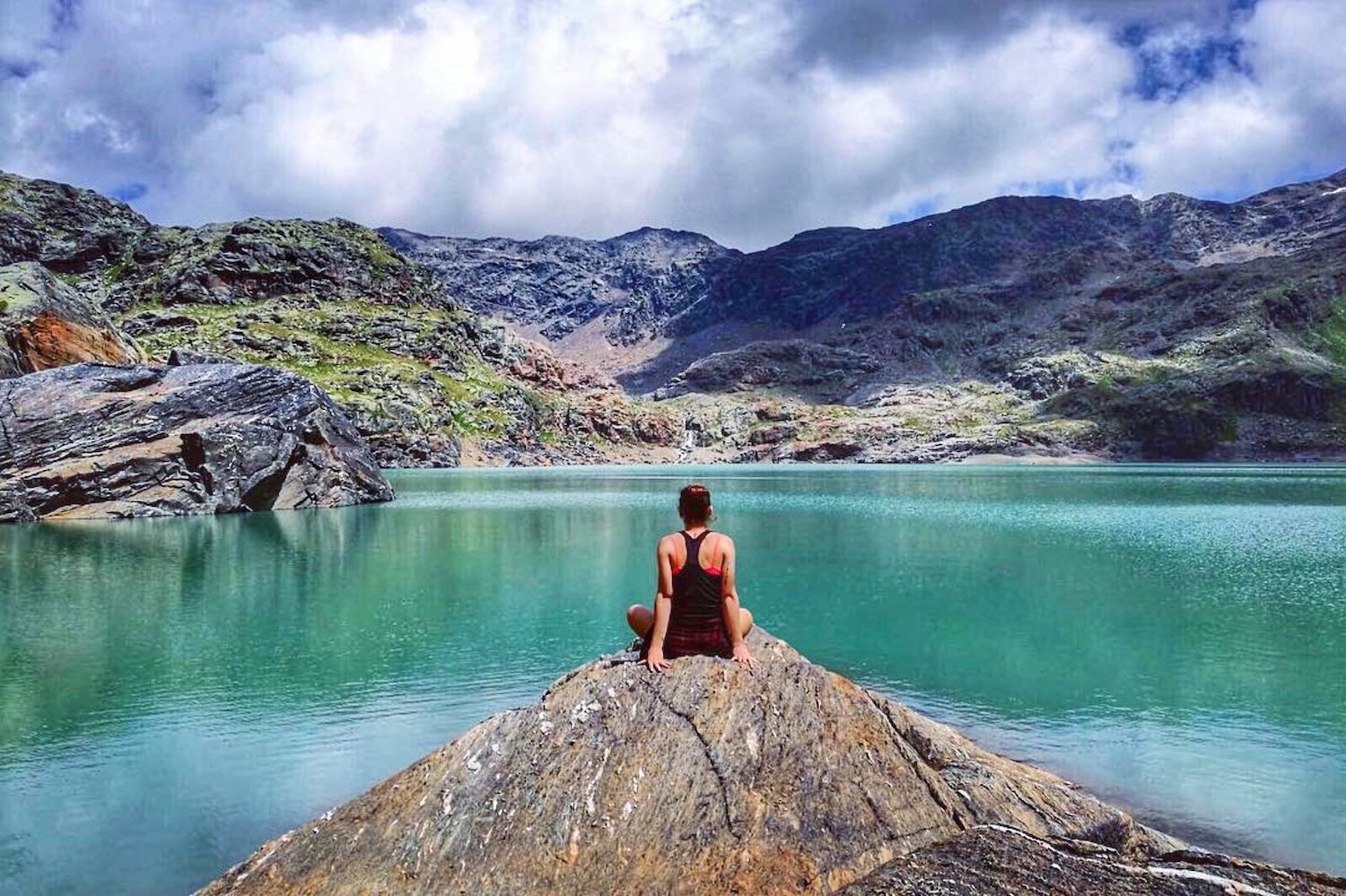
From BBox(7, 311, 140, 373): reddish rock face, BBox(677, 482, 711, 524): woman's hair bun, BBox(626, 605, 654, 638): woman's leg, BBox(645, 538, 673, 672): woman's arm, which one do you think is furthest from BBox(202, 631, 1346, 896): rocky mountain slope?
BBox(7, 311, 140, 373): reddish rock face

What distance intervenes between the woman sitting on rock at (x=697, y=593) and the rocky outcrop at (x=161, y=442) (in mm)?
76514

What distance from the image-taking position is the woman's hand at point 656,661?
10.8 m

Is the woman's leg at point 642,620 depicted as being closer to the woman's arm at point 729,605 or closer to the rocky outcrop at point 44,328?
the woman's arm at point 729,605

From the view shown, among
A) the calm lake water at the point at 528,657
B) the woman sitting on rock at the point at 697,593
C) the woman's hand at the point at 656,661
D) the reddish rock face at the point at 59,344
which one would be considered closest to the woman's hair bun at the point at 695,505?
the woman sitting on rock at the point at 697,593

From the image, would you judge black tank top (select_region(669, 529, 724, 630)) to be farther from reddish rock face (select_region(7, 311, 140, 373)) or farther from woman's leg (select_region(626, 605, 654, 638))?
reddish rock face (select_region(7, 311, 140, 373))

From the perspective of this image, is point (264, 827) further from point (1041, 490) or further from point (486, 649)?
point (1041, 490)

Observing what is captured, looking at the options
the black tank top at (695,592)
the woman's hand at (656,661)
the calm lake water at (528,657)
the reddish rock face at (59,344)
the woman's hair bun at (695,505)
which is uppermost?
the reddish rock face at (59,344)

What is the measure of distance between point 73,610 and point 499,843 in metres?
32.9

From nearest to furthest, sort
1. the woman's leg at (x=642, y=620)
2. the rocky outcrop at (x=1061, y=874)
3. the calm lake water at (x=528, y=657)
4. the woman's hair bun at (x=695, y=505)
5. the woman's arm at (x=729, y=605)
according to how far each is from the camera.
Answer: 1. the rocky outcrop at (x=1061, y=874)
2. the woman's hair bun at (x=695, y=505)
3. the woman's arm at (x=729, y=605)
4. the woman's leg at (x=642, y=620)
5. the calm lake water at (x=528, y=657)

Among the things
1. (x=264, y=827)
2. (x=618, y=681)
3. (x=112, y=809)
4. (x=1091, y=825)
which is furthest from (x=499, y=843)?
(x=112, y=809)

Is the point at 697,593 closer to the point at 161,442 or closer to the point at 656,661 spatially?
the point at 656,661

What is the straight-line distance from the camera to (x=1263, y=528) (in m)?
61.7

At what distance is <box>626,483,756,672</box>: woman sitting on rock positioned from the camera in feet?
36.7

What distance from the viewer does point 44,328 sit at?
279 feet
